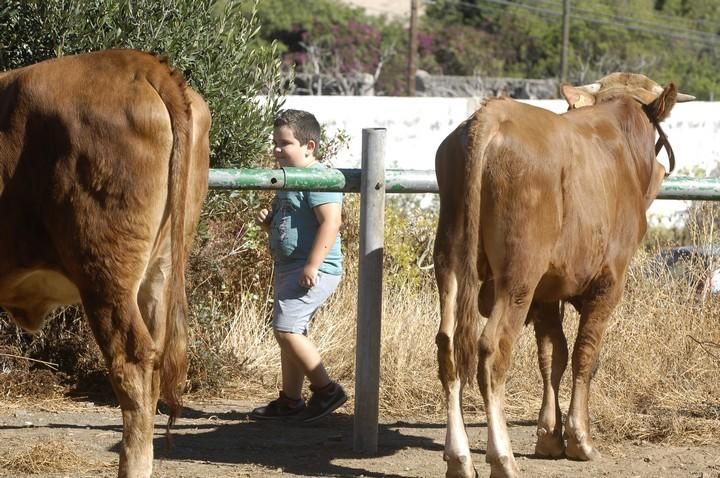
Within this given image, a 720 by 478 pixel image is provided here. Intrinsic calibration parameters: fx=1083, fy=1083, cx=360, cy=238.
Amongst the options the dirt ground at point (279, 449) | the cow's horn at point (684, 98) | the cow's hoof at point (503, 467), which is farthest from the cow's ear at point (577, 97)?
the cow's hoof at point (503, 467)

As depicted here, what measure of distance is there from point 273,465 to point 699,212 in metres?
6.08

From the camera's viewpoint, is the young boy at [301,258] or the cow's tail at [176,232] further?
the young boy at [301,258]

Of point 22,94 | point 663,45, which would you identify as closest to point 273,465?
point 22,94

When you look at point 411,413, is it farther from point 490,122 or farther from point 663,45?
point 663,45

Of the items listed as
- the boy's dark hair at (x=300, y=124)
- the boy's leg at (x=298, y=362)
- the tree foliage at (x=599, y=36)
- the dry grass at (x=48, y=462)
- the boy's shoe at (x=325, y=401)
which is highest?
the tree foliage at (x=599, y=36)

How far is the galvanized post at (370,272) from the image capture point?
5.62m

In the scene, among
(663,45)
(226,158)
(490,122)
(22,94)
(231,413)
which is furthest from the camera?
(663,45)

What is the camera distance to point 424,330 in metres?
7.41

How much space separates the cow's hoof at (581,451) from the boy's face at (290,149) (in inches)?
84.9

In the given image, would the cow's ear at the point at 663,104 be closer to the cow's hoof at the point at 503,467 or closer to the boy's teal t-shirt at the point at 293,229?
the boy's teal t-shirt at the point at 293,229

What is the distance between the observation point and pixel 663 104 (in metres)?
6.09

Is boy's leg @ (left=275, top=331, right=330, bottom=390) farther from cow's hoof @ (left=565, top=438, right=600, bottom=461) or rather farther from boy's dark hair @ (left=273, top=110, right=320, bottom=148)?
cow's hoof @ (left=565, top=438, right=600, bottom=461)

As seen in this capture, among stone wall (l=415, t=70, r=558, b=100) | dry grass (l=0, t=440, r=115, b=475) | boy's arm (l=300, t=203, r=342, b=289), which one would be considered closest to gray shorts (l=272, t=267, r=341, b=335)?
boy's arm (l=300, t=203, r=342, b=289)

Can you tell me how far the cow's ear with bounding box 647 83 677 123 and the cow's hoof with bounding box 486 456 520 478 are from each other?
2.31m
